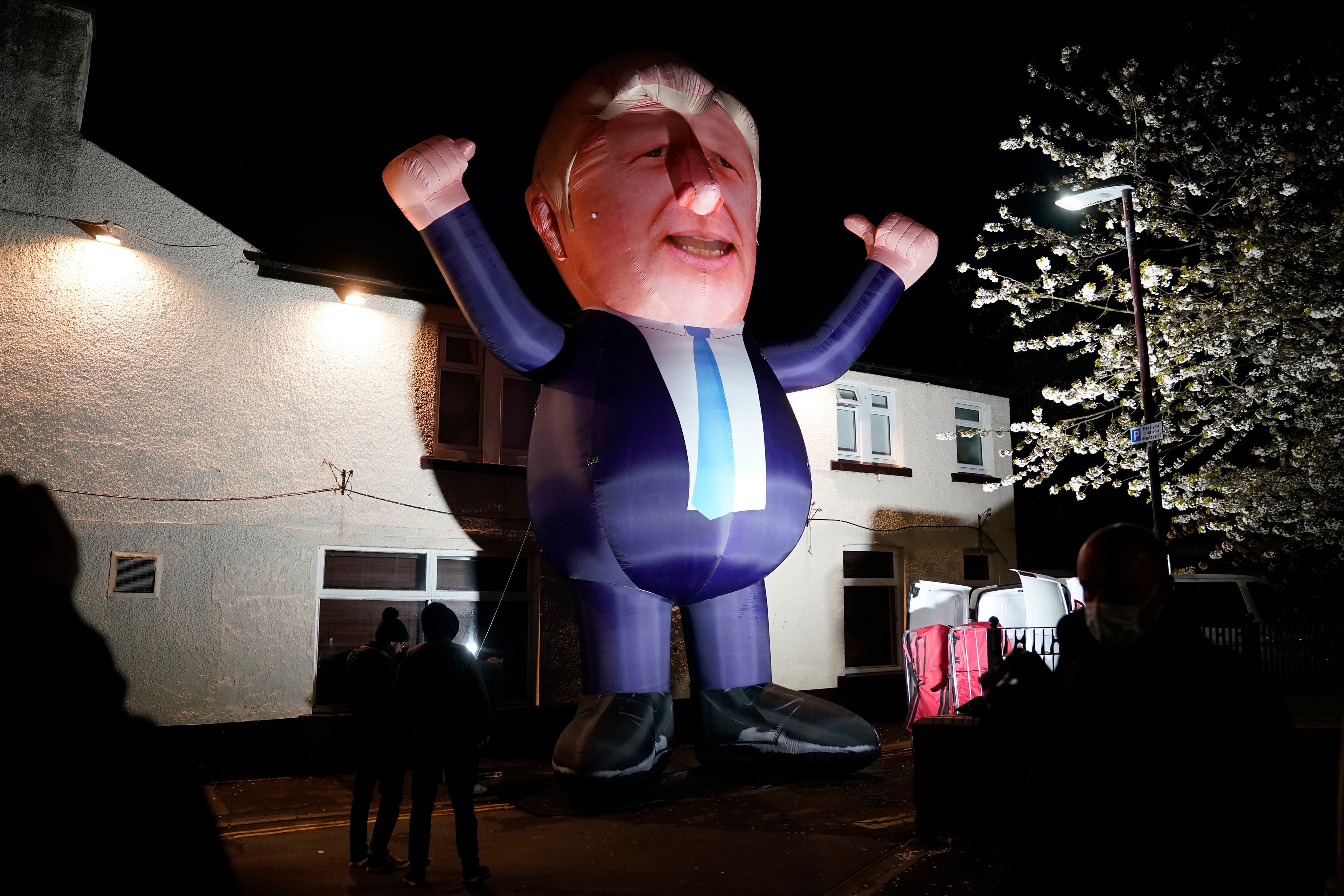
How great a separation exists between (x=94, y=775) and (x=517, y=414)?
331 inches

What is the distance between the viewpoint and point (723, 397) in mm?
7211

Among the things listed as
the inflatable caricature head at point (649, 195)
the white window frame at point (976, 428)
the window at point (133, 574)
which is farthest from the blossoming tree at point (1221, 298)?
the window at point (133, 574)

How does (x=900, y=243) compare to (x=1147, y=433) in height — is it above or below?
above

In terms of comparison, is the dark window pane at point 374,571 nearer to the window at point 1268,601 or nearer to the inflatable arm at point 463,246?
the inflatable arm at point 463,246

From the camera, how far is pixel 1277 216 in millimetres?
11109

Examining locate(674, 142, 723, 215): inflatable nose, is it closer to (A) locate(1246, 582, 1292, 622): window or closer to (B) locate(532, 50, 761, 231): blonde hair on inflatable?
(B) locate(532, 50, 761, 231): blonde hair on inflatable

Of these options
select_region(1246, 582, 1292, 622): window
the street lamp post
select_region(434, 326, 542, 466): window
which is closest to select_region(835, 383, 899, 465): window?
the street lamp post

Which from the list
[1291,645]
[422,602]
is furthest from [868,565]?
[422,602]

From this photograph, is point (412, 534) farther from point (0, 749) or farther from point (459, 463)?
point (0, 749)

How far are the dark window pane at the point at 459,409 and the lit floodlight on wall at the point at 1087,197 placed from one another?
6.36m

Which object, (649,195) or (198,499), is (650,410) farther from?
(198,499)

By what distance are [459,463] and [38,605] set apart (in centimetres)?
725

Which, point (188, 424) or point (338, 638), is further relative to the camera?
point (338, 638)

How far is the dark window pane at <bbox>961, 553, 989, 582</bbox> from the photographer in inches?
549
